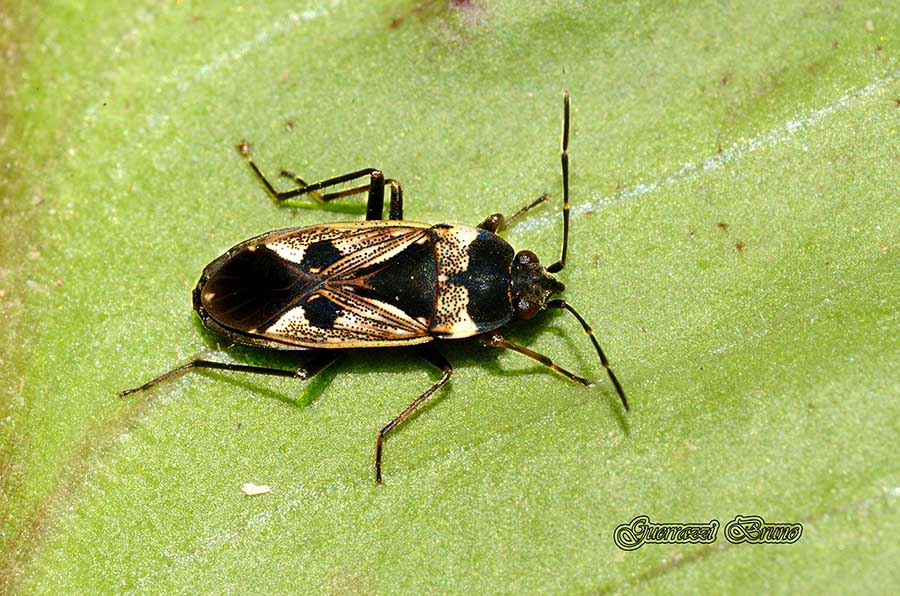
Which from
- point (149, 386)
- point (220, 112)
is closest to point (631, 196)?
point (220, 112)

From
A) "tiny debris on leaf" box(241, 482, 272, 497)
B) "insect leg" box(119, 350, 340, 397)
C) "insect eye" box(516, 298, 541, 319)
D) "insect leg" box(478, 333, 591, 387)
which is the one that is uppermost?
"insect leg" box(119, 350, 340, 397)

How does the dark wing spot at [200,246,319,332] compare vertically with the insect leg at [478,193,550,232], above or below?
above

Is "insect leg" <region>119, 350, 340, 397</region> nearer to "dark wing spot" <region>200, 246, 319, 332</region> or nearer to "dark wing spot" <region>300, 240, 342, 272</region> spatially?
"dark wing spot" <region>200, 246, 319, 332</region>

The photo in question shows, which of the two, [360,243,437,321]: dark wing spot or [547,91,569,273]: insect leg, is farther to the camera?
[360,243,437,321]: dark wing spot

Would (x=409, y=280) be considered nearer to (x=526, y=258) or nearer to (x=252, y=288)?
(x=526, y=258)

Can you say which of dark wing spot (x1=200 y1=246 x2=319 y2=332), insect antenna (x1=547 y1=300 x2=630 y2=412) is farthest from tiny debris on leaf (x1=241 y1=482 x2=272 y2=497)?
insect antenna (x1=547 y1=300 x2=630 y2=412)

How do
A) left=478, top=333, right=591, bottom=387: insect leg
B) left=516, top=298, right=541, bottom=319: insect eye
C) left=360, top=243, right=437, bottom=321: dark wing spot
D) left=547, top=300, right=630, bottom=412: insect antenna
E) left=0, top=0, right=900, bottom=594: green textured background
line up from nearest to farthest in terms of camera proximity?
left=0, top=0, right=900, bottom=594: green textured background < left=547, top=300, right=630, bottom=412: insect antenna < left=478, top=333, right=591, bottom=387: insect leg < left=516, top=298, right=541, bottom=319: insect eye < left=360, top=243, right=437, bottom=321: dark wing spot

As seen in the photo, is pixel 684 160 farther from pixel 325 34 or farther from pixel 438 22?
pixel 325 34

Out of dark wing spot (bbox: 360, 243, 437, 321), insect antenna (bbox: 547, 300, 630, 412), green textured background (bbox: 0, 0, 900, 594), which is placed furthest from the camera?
dark wing spot (bbox: 360, 243, 437, 321)
